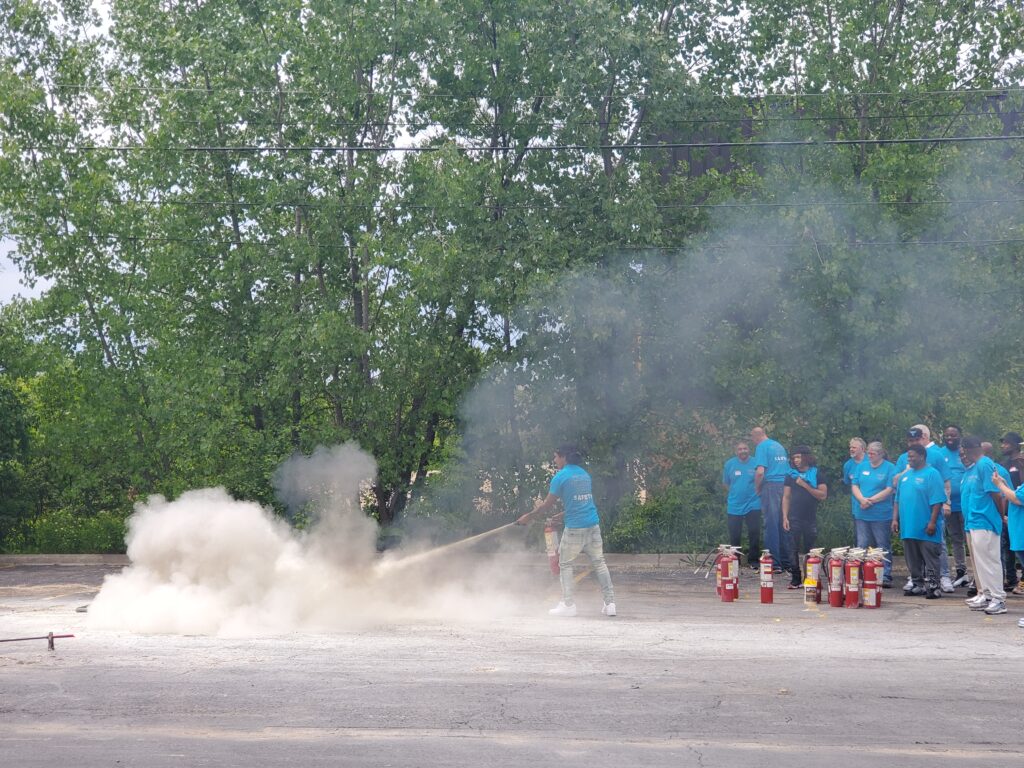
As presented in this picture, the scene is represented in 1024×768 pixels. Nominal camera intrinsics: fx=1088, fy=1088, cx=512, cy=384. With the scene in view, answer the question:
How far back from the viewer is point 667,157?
1911cm

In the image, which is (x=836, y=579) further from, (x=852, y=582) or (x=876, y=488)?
(x=876, y=488)

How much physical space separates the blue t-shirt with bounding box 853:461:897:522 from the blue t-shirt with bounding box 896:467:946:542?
572mm

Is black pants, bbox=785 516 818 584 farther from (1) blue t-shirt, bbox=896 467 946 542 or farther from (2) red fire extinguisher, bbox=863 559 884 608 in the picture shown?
(2) red fire extinguisher, bbox=863 559 884 608

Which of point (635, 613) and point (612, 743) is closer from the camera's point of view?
point (612, 743)

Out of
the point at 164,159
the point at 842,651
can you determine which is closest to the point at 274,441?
the point at 164,159

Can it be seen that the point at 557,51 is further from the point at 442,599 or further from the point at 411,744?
the point at 411,744

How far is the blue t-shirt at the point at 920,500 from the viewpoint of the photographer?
12086mm

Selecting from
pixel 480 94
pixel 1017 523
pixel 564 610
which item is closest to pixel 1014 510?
pixel 1017 523

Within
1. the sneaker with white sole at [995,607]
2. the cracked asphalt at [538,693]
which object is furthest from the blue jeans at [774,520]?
the sneaker with white sole at [995,607]

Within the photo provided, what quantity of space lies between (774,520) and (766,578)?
8.06ft

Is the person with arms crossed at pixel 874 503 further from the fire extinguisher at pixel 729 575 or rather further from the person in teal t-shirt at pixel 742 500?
the person in teal t-shirt at pixel 742 500

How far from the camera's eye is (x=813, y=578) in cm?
1183

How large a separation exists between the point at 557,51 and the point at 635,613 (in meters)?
10.4

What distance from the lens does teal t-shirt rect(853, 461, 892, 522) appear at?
42.3 ft
